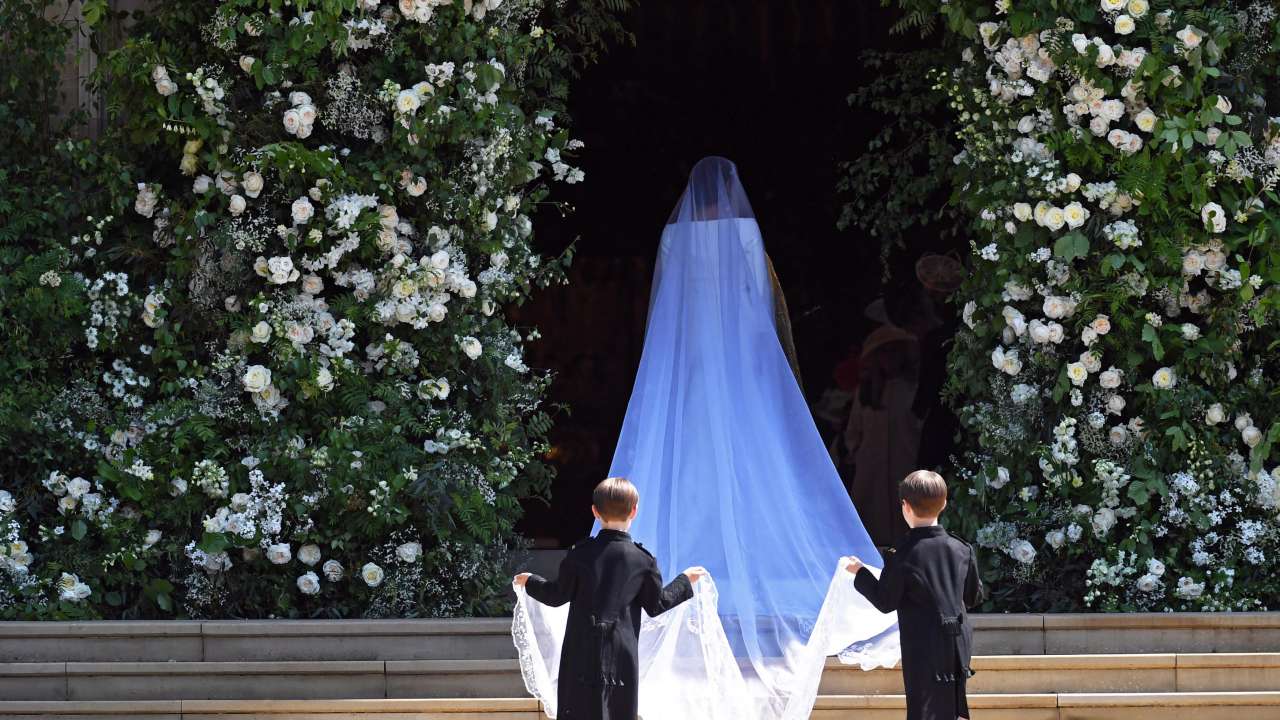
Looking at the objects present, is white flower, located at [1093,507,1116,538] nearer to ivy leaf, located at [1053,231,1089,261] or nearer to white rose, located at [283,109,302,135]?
ivy leaf, located at [1053,231,1089,261]

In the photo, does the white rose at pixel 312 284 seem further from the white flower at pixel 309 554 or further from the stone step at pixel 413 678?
the stone step at pixel 413 678

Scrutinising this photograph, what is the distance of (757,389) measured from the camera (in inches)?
239

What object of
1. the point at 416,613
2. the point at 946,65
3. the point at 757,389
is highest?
the point at 946,65

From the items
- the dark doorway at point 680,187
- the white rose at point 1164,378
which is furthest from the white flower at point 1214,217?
the dark doorway at point 680,187

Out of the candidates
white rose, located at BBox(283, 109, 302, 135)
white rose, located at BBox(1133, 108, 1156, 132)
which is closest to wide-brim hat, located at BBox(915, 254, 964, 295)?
white rose, located at BBox(1133, 108, 1156, 132)

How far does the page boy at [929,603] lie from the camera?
167 inches

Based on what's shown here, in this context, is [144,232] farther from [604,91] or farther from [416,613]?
[604,91]

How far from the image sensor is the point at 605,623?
167 inches

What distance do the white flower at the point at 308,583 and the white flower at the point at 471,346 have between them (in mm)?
1108

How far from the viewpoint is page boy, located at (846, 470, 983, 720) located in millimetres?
4242

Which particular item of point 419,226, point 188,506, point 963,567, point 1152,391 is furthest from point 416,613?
point 1152,391

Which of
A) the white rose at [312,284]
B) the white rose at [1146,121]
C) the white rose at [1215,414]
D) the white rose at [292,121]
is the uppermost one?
the white rose at [292,121]

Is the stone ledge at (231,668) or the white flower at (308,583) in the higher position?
the white flower at (308,583)

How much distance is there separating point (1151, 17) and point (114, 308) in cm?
449
